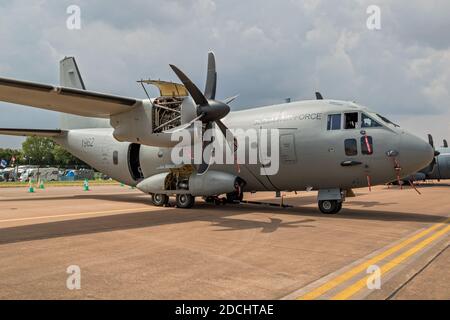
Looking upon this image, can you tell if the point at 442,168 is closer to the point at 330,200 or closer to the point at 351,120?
the point at 330,200

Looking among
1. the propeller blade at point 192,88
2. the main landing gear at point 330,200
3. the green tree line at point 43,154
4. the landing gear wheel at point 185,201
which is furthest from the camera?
the green tree line at point 43,154

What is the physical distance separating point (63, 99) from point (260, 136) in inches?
303

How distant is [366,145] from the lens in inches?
534

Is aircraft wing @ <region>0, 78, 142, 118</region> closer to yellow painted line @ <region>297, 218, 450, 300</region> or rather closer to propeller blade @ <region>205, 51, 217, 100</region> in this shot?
propeller blade @ <region>205, 51, 217, 100</region>

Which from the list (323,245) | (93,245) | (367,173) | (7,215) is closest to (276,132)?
(367,173)

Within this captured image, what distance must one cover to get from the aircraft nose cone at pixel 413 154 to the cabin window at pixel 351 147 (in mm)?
1487

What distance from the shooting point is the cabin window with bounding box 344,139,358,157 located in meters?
13.7

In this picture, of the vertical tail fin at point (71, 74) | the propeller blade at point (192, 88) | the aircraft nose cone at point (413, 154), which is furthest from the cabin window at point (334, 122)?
the vertical tail fin at point (71, 74)

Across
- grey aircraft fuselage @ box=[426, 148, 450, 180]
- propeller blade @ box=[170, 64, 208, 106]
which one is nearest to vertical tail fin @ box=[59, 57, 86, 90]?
propeller blade @ box=[170, 64, 208, 106]

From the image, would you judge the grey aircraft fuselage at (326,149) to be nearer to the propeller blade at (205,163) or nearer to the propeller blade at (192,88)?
the propeller blade at (205,163)

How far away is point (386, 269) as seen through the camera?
6.57m

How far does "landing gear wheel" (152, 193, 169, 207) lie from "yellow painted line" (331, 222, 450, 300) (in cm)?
1159

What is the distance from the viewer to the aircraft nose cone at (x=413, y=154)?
13023mm

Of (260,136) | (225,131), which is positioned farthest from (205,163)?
(260,136)
